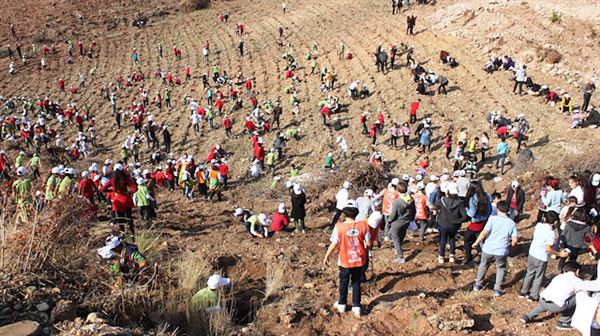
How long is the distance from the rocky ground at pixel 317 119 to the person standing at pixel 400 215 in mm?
448

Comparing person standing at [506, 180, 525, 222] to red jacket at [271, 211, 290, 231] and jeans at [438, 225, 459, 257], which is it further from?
red jacket at [271, 211, 290, 231]

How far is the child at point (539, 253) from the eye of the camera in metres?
6.18

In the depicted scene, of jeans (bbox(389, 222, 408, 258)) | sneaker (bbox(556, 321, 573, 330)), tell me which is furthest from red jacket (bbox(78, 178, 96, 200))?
sneaker (bbox(556, 321, 573, 330))

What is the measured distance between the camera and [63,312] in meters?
4.79

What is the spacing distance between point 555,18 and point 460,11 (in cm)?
609

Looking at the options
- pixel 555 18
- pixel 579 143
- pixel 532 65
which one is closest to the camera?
pixel 579 143

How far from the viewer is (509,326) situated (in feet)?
19.1

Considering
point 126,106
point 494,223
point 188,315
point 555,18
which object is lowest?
point 126,106

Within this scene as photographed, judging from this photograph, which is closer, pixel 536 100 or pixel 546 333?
pixel 546 333

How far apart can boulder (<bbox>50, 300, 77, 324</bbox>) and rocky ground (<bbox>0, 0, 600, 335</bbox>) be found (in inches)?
0.6

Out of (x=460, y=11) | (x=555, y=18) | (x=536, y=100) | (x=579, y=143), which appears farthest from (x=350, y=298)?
(x=460, y=11)

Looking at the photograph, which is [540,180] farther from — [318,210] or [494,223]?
[494,223]

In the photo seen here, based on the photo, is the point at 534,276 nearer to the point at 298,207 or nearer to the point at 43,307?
the point at 298,207

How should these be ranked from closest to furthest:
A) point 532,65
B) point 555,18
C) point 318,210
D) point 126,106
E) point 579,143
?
point 318,210, point 579,143, point 532,65, point 555,18, point 126,106
